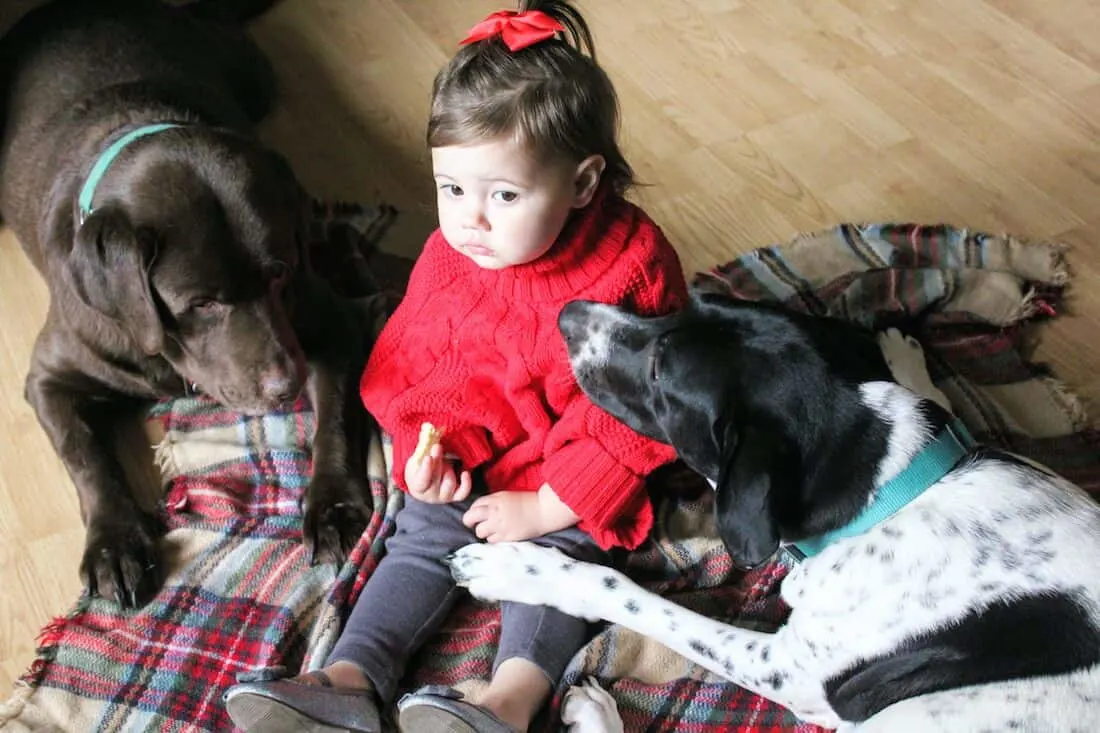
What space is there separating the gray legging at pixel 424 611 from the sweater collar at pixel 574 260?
52 centimetres

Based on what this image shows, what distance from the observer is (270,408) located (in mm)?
2531

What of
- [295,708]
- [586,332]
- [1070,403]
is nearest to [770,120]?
[1070,403]

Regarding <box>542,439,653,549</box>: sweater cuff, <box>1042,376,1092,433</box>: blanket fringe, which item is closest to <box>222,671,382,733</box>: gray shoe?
<box>542,439,653,549</box>: sweater cuff

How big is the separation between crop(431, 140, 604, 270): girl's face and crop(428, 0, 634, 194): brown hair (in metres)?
0.03

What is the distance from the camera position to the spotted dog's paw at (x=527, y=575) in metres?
2.29

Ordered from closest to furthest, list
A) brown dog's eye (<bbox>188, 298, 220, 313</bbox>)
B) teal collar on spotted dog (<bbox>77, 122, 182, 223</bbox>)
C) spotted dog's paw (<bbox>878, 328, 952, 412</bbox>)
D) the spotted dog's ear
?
the spotted dog's ear < brown dog's eye (<bbox>188, 298, 220, 313</bbox>) < teal collar on spotted dog (<bbox>77, 122, 182, 223</bbox>) < spotted dog's paw (<bbox>878, 328, 952, 412</bbox>)

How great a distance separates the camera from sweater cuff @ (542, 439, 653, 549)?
2.28 metres

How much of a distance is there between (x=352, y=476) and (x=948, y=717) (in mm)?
1429

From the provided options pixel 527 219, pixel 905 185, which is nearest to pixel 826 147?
pixel 905 185

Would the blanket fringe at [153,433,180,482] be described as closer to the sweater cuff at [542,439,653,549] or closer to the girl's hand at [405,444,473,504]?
the girl's hand at [405,444,473,504]

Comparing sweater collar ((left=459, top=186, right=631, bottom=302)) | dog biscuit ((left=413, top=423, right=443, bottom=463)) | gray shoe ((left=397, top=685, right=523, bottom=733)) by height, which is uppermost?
sweater collar ((left=459, top=186, right=631, bottom=302))

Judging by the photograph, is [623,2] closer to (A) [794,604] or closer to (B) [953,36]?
(B) [953,36]

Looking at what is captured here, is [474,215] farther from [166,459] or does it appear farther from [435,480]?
[166,459]

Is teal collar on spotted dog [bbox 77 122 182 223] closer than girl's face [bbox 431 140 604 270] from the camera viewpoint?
No
